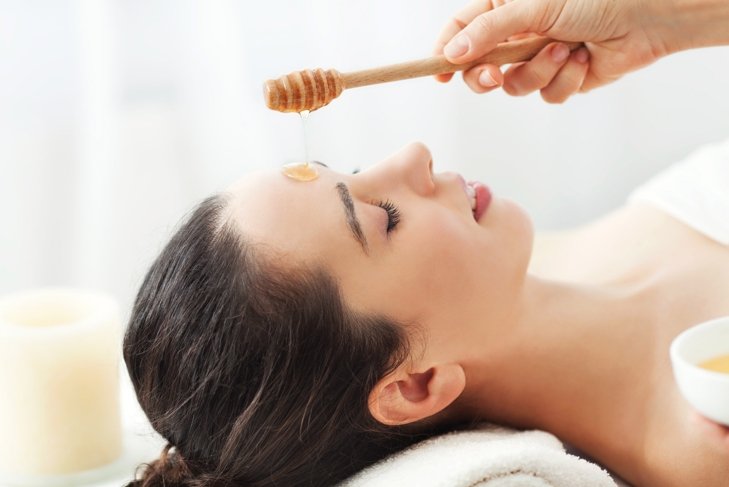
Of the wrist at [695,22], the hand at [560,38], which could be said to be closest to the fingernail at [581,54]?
the hand at [560,38]

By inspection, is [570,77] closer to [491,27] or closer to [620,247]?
[491,27]

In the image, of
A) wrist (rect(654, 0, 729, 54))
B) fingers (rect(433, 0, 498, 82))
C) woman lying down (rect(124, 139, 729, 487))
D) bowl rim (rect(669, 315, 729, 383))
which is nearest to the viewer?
bowl rim (rect(669, 315, 729, 383))

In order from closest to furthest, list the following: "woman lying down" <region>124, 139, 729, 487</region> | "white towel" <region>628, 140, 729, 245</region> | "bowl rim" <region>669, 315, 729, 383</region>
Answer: "bowl rim" <region>669, 315, 729, 383</region> < "woman lying down" <region>124, 139, 729, 487</region> < "white towel" <region>628, 140, 729, 245</region>

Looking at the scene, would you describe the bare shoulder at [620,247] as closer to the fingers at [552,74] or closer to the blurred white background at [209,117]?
the fingers at [552,74]

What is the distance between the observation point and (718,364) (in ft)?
4.54

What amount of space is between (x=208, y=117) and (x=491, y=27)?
1152 mm

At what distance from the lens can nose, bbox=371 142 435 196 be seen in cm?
149

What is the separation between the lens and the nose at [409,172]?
4.90ft

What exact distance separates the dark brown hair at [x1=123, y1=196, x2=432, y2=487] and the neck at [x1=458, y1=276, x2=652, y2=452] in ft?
0.64

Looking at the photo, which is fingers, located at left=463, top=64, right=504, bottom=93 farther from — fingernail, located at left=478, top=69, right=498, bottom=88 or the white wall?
the white wall

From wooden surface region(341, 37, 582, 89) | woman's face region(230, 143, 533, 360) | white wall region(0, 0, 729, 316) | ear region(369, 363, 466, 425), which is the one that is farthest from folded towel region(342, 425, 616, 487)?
white wall region(0, 0, 729, 316)

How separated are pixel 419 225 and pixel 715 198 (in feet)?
2.43

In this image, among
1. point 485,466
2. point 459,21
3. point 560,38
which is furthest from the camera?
point 459,21

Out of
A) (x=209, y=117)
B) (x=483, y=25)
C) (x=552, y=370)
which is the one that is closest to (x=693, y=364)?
(x=552, y=370)
